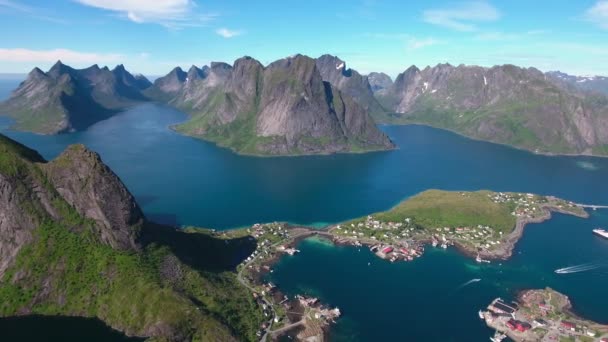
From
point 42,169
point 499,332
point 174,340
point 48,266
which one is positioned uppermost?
point 42,169

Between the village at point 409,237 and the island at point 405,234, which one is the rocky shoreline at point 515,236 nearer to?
the island at point 405,234

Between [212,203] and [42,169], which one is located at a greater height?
[42,169]

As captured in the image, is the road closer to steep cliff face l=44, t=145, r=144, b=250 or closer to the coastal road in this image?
the coastal road

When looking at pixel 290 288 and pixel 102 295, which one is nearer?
pixel 102 295

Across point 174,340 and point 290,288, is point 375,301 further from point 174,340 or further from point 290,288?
point 174,340

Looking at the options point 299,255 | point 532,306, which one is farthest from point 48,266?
point 532,306

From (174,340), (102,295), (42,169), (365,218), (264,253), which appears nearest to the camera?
(174,340)
